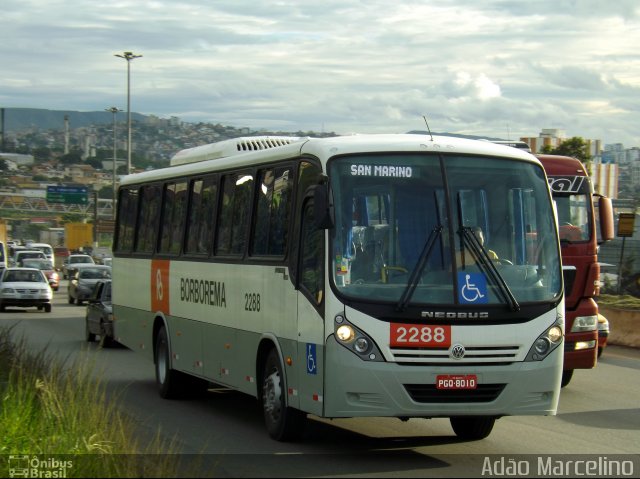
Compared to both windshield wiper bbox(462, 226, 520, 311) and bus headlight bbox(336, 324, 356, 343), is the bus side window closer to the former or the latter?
bus headlight bbox(336, 324, 356, 343)

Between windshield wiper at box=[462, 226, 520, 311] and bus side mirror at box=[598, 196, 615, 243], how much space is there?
6181 millimetres

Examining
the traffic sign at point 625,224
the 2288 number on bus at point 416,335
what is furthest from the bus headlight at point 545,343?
the traffic sign at point 625,224

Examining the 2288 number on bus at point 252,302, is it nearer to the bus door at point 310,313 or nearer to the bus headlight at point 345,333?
the bus door at point 310,313

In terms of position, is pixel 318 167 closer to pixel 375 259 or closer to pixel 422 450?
pixel 375 259

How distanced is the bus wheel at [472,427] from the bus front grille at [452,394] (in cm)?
138

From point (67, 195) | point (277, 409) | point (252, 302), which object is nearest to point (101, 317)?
point (252, 302)

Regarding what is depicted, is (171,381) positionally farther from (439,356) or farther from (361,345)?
(439,356)

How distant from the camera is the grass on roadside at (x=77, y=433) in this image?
7.93 m

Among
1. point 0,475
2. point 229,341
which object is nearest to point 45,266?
point 229,341

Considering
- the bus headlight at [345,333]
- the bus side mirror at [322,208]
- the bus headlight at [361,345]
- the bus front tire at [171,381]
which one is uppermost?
the bus side mirror at [322,208]

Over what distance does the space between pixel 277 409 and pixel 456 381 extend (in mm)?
2109

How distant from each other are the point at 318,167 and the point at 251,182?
87.8 inches

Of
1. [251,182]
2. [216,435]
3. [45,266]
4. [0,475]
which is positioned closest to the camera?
[0,475]

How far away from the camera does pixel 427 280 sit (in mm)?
10289
